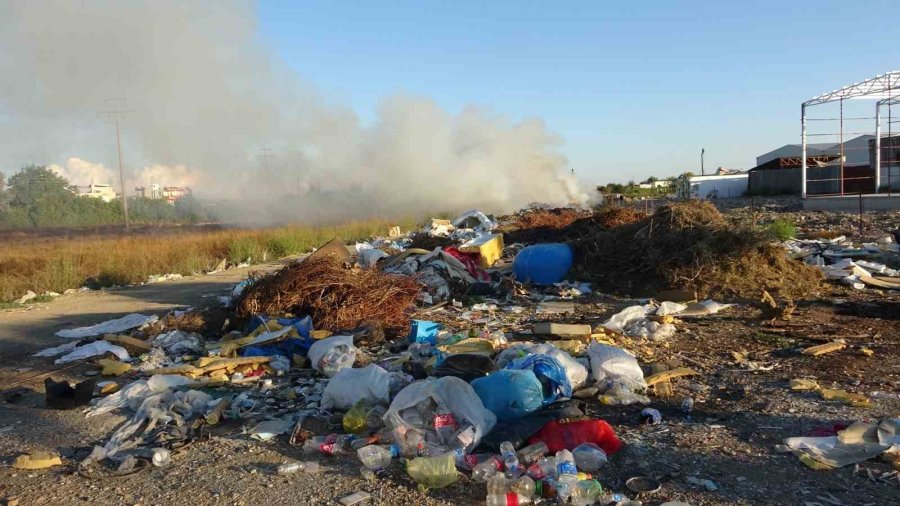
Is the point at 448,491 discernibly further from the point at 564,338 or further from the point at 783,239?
the point at 783,239

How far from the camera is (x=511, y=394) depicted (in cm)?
421

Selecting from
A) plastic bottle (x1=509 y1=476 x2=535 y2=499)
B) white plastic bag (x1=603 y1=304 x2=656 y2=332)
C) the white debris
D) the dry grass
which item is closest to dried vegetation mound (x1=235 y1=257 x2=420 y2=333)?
the white debris

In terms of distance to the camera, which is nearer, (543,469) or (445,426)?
(543,469)

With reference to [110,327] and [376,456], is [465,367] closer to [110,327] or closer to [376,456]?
[376,456]

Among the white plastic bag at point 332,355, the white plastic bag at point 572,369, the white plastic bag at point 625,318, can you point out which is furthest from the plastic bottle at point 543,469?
the white plastic bag at point 625,318

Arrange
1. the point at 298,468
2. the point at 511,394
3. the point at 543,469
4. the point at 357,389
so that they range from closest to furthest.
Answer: the point at 543,469 < the point at 298,468 < the point at 511,394 < the point at 357,389

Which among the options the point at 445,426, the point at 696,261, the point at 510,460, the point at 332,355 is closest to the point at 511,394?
the point at 445,426

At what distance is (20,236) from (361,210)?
17603 mm

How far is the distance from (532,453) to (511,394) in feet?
1.93

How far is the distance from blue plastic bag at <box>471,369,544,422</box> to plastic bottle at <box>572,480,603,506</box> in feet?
2.84

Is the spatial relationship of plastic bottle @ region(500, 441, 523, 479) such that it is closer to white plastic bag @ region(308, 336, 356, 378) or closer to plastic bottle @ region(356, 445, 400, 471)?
plastic bottle @ region(356, 445, 400, 471)

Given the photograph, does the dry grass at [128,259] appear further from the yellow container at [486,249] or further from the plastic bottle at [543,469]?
the plastic bottle at [543,469]

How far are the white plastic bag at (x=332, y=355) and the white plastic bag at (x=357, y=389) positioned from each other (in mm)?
808

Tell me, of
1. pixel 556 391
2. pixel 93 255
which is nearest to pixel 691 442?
pixel 556 391
